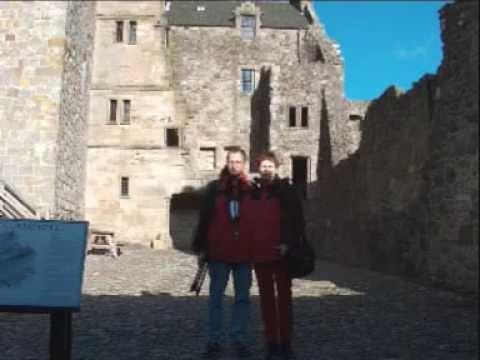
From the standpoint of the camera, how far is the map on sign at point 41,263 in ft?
12.5

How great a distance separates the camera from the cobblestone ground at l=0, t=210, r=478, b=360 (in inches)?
190

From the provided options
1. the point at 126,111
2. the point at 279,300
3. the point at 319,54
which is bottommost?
the point at 279,300

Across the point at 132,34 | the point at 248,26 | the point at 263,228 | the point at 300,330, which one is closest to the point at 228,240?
the point at 263,228

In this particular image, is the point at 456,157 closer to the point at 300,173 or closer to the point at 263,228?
the point at 263,228

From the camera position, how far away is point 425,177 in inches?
382

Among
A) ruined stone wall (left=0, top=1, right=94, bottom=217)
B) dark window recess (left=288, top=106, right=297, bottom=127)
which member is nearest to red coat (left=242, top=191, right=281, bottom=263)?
ruined stone wall (left=0, top=1, right=94, bottom=217)

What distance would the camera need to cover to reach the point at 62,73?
Result: 1426 centimetres

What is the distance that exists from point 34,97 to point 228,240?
1083 centimetres

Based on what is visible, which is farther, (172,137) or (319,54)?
(319,54)

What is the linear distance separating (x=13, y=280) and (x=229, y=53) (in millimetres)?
23184

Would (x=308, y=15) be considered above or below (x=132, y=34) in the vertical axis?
above

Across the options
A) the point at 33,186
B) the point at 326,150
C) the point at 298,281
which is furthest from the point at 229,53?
the point at 298,281

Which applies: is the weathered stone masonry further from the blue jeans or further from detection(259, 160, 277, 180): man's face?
the blue jeans

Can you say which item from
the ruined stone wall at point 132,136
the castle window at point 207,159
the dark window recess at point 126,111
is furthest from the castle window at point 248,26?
the dark window recess at point 126,111
